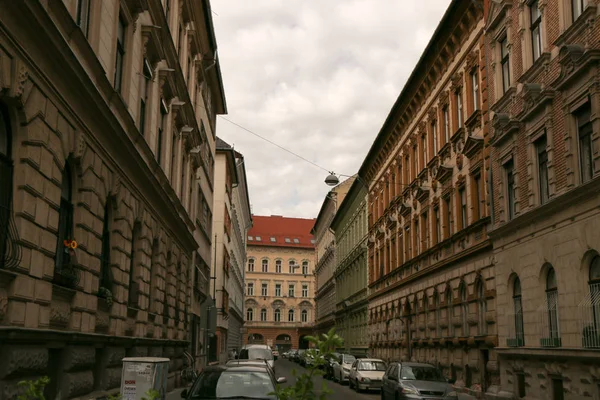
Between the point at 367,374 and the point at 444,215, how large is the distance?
23.9 ft

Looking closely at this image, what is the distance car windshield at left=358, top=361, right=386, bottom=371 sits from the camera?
30567mm

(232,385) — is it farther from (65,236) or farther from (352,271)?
(352,271)

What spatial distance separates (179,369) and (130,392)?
1623 cm

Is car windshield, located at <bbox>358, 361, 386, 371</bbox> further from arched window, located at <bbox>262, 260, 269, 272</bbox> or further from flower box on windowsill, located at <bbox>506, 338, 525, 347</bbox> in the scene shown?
arched window, located at <bbox>262, 260, 269, 272</bbox>

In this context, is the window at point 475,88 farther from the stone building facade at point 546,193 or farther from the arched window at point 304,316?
the arched window at point 304,316

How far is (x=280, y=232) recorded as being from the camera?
4897 inches

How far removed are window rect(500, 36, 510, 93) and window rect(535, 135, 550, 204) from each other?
341 cm

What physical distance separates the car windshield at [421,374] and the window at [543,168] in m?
5.65

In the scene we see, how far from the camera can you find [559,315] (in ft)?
60.2

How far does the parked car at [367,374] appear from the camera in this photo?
96.9ft

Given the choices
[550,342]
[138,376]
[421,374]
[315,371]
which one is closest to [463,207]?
[421,374]

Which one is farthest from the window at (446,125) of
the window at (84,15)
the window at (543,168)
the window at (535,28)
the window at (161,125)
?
the window at (84,15)

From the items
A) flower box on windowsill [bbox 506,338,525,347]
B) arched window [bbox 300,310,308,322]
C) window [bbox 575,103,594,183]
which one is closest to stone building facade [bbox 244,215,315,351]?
arched window [bbox 300,310,308,322]

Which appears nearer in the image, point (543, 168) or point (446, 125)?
point (543, 168)
